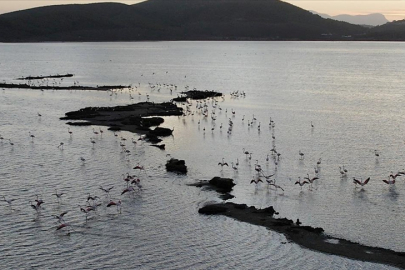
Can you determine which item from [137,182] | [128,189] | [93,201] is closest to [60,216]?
[93,201]

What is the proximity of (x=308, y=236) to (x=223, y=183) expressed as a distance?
21.7 ft

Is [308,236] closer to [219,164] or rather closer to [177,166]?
[219,164]

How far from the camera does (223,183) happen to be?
2575 cm

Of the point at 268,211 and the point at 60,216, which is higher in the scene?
the point at 60,216

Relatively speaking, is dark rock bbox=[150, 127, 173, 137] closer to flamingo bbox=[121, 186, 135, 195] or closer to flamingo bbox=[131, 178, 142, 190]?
flamingo bbox=[131, 178, 142, 190]

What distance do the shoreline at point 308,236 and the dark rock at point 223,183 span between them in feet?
7.42

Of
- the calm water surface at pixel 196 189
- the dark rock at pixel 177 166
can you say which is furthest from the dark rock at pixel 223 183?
the dark rock at pixel 177 166

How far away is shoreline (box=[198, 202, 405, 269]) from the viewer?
18.4m

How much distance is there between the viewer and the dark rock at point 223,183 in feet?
83.8

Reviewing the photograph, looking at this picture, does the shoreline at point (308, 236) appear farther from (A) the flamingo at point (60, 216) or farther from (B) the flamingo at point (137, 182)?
(A) the flamingo at point (60, 216)

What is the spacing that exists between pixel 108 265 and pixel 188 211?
5.43 meters


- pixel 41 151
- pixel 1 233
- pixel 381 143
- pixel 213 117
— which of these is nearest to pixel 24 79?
pixel 213 117

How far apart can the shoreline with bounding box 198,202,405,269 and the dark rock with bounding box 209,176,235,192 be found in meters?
2.26

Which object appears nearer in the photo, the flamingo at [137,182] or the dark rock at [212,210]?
the dark rock at [212,210]
